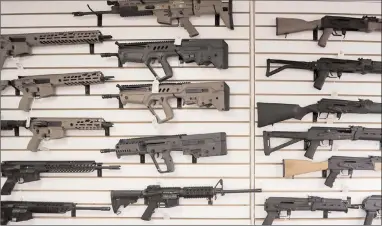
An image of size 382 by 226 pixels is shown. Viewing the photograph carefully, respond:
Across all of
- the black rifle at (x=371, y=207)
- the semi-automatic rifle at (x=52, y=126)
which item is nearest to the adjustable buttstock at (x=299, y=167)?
the black rifle at (x=371, y=207)

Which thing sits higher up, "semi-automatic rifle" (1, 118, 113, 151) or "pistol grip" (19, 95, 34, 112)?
"pistol grip" (19, 95, 34, 112)

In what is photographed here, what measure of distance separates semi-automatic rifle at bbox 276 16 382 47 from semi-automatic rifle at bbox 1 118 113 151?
184cm

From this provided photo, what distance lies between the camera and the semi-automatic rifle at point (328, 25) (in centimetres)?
347

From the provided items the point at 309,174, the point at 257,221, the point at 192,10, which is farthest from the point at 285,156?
the point at 192,10

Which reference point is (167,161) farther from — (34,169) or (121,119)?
(34,169)

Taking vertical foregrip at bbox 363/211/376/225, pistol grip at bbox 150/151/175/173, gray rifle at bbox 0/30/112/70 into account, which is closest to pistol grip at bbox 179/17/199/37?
gray rifle at bbox 0/30/112/70

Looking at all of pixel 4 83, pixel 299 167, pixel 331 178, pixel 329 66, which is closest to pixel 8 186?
pixel 4 83

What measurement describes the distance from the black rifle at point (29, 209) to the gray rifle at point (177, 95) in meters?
1.05

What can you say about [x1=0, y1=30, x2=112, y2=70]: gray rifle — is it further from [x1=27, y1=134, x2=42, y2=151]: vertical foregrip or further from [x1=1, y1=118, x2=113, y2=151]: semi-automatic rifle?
[x1=27, y1=134, x2=42, y2=151]: vertical foregrip

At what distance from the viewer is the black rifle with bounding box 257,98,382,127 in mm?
3414

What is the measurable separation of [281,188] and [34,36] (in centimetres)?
271

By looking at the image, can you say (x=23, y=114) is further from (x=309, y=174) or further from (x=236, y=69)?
(x=309, y=174)

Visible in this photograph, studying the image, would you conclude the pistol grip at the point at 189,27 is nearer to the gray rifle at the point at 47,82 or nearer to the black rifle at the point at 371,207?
the gray rifle at the point at 47,82

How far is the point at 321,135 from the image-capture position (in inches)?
135
